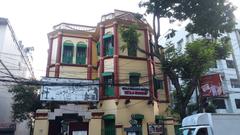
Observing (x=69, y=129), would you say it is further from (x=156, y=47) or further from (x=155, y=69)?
(x=155, y=69)

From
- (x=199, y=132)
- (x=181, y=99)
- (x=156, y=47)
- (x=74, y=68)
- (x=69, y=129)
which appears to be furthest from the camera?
(x=74, y=68)

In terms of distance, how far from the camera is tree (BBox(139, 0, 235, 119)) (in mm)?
14508

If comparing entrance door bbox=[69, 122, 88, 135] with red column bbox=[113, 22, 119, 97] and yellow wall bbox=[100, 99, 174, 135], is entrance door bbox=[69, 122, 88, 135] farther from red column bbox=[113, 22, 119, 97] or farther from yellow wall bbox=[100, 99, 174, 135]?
red column bbox=[113, 22, 119, 97]

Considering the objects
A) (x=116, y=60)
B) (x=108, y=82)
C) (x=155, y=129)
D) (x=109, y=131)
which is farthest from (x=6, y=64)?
(x=155, y=129)

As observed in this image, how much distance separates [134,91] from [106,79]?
8.66 feet

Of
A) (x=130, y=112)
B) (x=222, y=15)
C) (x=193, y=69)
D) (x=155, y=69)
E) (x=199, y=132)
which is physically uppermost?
(x=222, y=15)

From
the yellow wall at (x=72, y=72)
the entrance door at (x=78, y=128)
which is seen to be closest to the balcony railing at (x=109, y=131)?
the entrance door at (x=78, y=128)

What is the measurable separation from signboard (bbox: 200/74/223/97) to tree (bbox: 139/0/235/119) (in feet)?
1.68

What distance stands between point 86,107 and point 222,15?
1228 centimetres

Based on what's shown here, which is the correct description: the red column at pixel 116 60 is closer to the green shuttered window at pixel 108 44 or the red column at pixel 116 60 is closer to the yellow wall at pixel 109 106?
the green shuttered window at pixel 108 44

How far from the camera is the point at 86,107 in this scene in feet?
64.3

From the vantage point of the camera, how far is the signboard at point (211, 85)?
1444 centimetres

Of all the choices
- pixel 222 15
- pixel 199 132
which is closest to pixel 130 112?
pixel 199 132

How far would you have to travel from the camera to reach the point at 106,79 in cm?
1989
